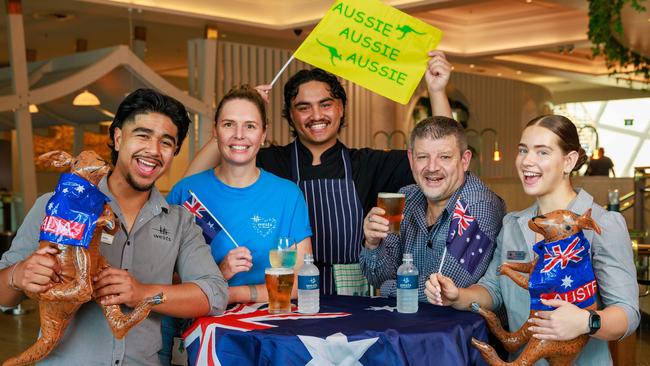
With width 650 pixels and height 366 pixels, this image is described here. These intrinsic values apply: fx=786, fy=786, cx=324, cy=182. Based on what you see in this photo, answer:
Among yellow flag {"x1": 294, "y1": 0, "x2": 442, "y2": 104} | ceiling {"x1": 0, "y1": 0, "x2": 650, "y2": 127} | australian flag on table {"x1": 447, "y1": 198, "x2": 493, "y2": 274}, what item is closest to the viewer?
australian flag on table {"x1": 447, "y1": 198, "x2": 493, "y2": 274}

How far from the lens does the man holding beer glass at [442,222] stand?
2.90 metres

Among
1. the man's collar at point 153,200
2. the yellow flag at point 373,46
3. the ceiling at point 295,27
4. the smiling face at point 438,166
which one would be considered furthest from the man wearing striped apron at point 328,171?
the ceiling at point 295,27

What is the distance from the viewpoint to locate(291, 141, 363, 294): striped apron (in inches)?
141

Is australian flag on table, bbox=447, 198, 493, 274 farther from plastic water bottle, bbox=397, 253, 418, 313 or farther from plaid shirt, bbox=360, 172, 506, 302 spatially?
plastic water bottle, bbox=397, 253, 418, 313

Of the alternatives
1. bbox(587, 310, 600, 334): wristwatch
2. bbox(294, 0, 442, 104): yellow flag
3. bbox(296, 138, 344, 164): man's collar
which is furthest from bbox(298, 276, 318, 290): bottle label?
bbox(296, 138, 344, 164): man's collar

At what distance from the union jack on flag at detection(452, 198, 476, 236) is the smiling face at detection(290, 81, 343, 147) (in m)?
0.87

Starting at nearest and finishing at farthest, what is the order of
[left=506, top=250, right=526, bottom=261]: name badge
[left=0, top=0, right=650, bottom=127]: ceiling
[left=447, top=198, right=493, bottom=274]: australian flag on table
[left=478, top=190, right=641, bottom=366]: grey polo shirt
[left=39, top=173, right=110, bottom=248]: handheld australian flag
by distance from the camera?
1. [left=39, top=173, right=110, bottom=248]: handheld australian flag
2. [left=478, top=190, right=641, bottom=366]: grey polo shirt
3. [left=506, top=250, right=526, bottom=261]: name badge
4. [left=447, top=198, right=493, bottom=274]: australian flag on table
5. [left=0, top=0, right=650, bottom=127]: ceiling

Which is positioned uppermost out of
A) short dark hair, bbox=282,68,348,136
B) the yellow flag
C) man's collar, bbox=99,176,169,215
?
the yellow flag

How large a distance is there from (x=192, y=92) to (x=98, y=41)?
12.0 ft

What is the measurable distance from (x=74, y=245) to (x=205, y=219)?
0.81 m

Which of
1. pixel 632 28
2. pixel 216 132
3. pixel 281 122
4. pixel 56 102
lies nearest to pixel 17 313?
pixel 56 102

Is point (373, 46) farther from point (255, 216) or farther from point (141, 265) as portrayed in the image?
point (141, 265)

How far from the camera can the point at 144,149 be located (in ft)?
8.20

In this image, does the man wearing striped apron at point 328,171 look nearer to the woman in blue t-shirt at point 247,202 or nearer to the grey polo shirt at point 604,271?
the woman in blue t-shirt at point 247,202
